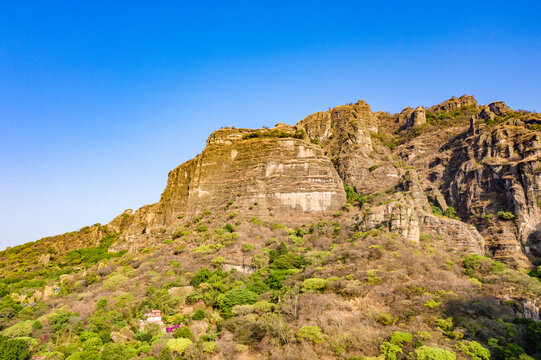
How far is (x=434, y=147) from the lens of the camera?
67562 millimetres

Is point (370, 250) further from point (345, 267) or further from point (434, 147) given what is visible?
point (434, 147)

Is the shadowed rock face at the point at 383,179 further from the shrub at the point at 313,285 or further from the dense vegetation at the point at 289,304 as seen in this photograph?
the shrub at the point at 313,285

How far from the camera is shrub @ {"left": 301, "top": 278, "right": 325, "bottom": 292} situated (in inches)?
1091

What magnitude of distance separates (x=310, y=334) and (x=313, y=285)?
22.0ft

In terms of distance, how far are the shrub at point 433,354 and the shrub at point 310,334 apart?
5493 mm

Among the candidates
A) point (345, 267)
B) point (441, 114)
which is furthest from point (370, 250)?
point (441, 114)

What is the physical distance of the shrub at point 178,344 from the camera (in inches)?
909

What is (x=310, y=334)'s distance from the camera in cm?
2138

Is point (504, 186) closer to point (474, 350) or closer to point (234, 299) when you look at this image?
point (474, 350)

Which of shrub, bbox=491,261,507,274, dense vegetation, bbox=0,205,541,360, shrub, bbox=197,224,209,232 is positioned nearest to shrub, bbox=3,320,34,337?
dense vegetation, bbox=0,205,541,360

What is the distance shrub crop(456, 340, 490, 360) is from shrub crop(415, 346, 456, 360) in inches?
40.5

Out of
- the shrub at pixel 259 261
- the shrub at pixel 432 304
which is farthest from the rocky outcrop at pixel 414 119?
the shrub at pixel 432 304

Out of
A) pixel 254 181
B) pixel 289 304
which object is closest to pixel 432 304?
pixel 289 304

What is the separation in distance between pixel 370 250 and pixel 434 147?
44.2 meters
